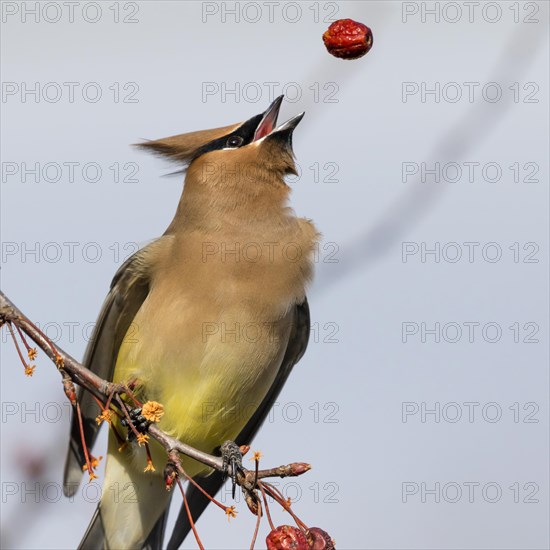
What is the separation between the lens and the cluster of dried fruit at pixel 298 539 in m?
2.95

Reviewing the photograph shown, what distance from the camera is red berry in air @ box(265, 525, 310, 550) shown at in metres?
2.95

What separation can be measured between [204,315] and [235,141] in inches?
33.9

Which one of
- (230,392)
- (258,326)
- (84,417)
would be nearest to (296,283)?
(258,326)

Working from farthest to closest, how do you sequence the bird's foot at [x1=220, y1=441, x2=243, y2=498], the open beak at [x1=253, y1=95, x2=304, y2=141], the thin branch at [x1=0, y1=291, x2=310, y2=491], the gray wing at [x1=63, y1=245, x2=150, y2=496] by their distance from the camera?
1. the open beak at [x1=253, y1=95, x2=304, y2=141]
2. the gray wing at [x1=63, y1=245, x2=150, y2=496]
3. the bird's foot at [x1=220, y1=441, x2=243, y2=498]
4. the thin branch at [x1=0, y1=291, x2=310, y2=491]

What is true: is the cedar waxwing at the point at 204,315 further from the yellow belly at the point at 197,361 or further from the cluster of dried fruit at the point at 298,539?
the cluster of dried fruit at the point at 298,539

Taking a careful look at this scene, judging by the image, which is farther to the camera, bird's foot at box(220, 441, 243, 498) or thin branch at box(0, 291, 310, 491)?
bird's foot at box(220, 441, 243, 498)

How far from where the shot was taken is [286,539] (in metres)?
2.97

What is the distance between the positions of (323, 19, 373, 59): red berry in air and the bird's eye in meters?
1.28

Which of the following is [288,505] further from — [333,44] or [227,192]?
[227,192]

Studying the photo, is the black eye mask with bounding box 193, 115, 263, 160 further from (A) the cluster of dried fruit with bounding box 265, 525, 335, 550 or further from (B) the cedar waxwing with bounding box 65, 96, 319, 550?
(A) the cluster of dried fruit with bounding box 265, 525, 335, 550

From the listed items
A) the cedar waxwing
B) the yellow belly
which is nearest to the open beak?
the cedar waxwing

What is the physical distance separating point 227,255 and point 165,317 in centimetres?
37

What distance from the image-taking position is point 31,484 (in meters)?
3.24

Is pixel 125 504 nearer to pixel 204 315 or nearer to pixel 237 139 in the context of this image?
pixel 204 315
